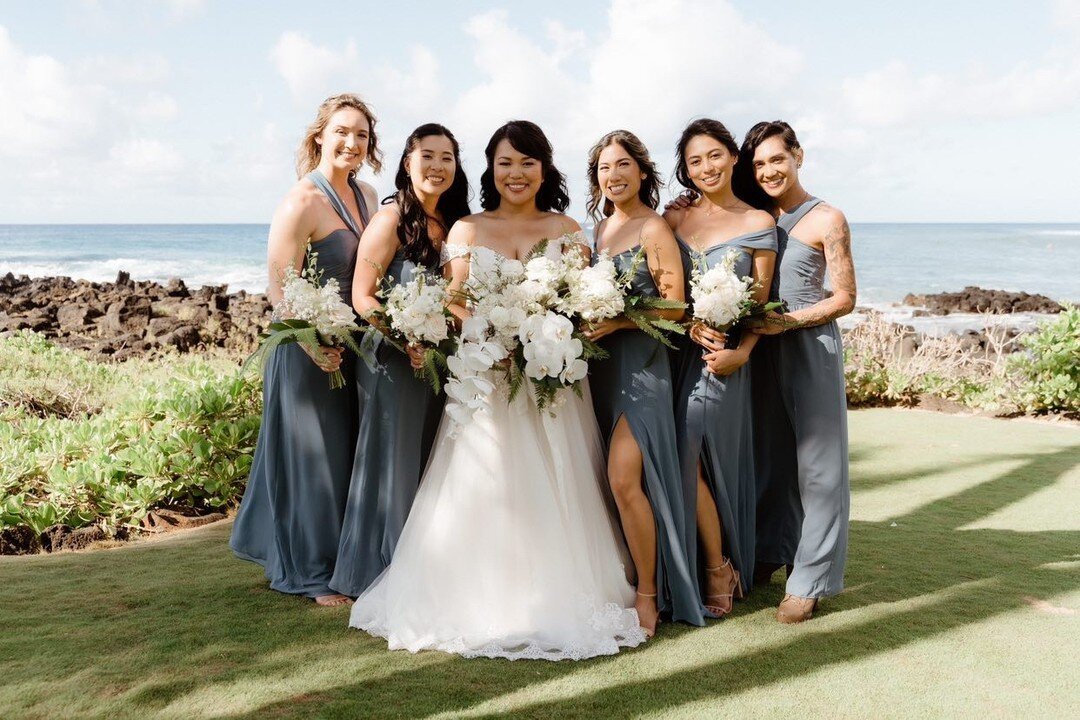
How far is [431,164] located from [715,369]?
5.91ft

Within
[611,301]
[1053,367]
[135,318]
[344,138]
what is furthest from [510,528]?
[135,318]

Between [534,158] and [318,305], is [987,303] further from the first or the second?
[318,305]

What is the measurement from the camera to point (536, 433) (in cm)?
446

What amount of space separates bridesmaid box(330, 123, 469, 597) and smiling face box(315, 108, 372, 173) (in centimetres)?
46

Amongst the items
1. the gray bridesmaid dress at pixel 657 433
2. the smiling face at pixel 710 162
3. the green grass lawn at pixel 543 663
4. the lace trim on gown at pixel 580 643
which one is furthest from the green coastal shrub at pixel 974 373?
the lace trim on gown at pixel 580 643

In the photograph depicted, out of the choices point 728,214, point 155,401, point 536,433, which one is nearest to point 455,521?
point 536,433

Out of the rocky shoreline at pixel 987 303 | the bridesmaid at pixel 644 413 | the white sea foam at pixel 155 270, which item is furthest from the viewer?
the white sea foam at pixel 155 270

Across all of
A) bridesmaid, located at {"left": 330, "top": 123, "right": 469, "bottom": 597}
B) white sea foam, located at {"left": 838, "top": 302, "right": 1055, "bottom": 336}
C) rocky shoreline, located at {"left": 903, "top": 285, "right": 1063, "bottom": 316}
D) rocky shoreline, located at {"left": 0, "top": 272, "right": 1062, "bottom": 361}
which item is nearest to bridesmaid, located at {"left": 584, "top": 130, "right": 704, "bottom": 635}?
bridesmaid, located at {"left": 330, "top": 123, "right": 469, "bottom": 597}

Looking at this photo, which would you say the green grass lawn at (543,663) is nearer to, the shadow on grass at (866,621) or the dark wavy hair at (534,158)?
the shadow on grass at (866,621)

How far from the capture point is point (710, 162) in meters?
4.54

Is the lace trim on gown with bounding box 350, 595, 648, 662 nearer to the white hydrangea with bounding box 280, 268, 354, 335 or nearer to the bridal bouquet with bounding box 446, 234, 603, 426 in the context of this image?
the bridal bouquet with bounding box 446, 234, 603, 426

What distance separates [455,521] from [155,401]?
11.5 feet

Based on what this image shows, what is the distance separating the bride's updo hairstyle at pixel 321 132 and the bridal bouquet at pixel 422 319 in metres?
1.27

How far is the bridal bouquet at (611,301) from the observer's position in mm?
4129
